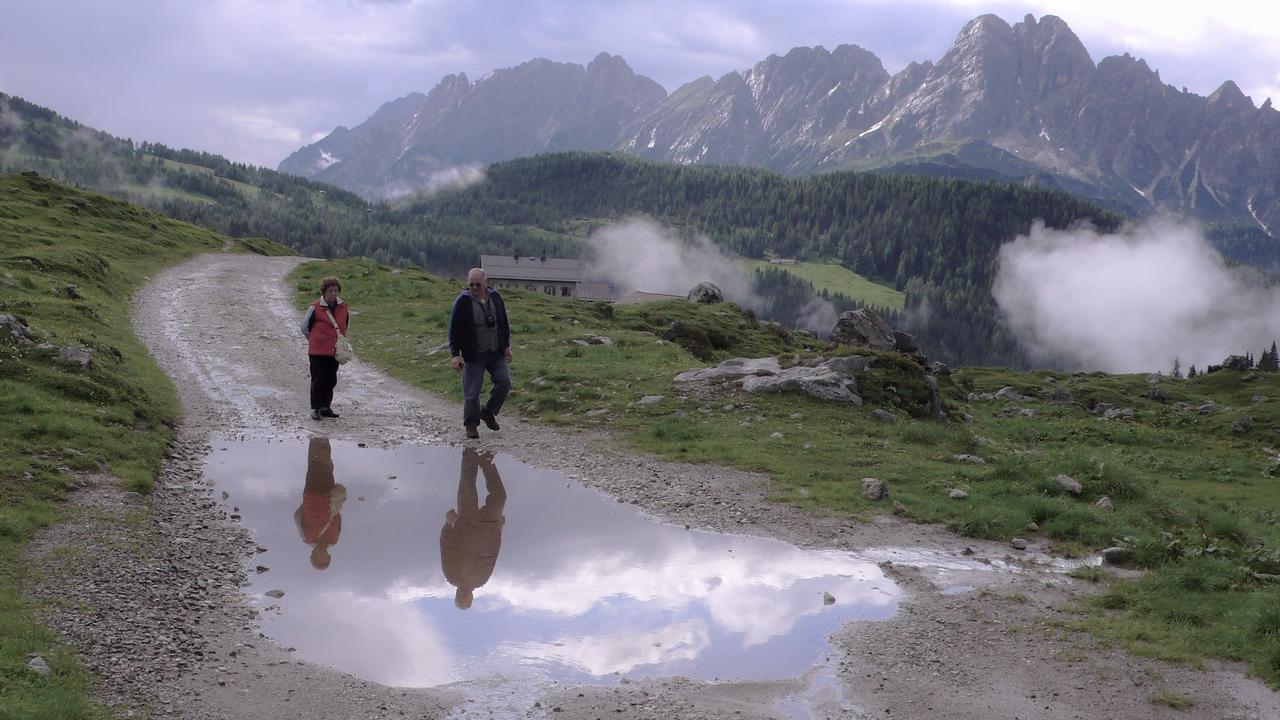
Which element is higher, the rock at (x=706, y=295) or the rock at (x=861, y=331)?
the rock at (x=706, y=295)

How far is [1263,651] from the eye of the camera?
28.7 feet

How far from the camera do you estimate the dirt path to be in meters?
7.76

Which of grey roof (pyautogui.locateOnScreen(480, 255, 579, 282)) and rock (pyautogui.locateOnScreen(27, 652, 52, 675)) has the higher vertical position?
grey roof (pyautogui.locateOnScreen(480, 255, 579, 282))

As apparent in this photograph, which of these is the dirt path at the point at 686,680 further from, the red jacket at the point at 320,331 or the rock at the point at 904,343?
the rock at the point at 904,343

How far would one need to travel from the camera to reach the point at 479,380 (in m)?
18.6

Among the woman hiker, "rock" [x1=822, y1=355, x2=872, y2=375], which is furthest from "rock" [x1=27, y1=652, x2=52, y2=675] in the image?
"rock" [x1=822, y1=355, x2=872, y2=375]

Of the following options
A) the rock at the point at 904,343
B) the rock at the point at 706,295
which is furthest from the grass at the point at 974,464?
the rock at the point at 706,295

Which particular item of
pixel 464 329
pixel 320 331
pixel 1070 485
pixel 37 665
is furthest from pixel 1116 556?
pixel 320 331

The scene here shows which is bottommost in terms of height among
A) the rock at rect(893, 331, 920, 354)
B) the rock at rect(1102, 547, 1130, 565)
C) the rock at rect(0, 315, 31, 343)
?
the rock at rect(1102, 547, 1130, 565)

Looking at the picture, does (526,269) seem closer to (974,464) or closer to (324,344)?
(324,344)

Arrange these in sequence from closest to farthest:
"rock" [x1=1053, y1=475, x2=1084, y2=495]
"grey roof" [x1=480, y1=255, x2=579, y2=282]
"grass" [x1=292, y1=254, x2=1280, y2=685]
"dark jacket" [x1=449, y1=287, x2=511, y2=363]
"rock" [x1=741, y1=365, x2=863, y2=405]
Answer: "grass" [x1=292, y1=254, x2=1280, y2=685]
"rock" [x1=1053, y1=475, x2=1084, y2=495]
"dark jacket" [x1=449, y1=287, x2=511, y2=363]
"rock" [x1=741, y1=365, x2=863, y2=405]
"grey roof" [x1=480, y1=255, x2=579, y2=282]

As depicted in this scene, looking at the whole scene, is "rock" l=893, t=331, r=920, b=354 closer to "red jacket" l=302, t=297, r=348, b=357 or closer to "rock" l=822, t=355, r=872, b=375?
"rock" l=822, t=355, r=872, b=375

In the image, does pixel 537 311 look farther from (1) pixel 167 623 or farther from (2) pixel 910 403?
(1) pixel 167 623

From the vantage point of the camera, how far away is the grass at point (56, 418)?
7340 millimetres
